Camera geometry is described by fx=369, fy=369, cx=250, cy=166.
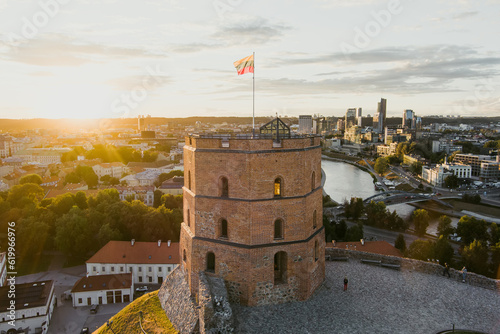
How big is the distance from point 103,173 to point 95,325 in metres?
69.4

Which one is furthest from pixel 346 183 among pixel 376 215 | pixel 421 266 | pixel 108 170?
pixel 421 266

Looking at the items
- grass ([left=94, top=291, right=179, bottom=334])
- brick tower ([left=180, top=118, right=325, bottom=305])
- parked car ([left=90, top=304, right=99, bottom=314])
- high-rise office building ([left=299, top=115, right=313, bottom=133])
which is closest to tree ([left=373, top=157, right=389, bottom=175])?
high-rise office building ([left=299, top=115, right=313, bottom=133])

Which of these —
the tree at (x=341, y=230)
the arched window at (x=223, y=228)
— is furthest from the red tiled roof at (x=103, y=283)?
the tree at (x=341, y=230)

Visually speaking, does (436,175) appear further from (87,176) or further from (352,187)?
(87,176)

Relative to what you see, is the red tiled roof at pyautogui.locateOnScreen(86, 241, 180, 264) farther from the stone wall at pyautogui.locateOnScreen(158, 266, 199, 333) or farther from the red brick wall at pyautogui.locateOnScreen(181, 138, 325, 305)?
the red brick wall at pyautogui.locateOnScreen(181, 138, 325, 305)

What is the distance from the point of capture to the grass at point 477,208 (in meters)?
71.7

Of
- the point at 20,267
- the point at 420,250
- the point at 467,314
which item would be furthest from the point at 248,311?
the point at 20,267

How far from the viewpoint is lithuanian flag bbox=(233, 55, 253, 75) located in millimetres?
16938

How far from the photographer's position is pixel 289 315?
570 inches

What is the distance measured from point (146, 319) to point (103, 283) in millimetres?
18898

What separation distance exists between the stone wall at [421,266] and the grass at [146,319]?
9.68 meters

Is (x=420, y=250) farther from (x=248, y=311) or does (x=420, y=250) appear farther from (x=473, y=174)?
(x=473, y=174)

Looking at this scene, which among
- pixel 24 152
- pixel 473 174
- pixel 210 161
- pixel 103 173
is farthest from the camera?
pixel 24 152

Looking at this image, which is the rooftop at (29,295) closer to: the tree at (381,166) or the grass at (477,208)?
the grass at (477,208)
